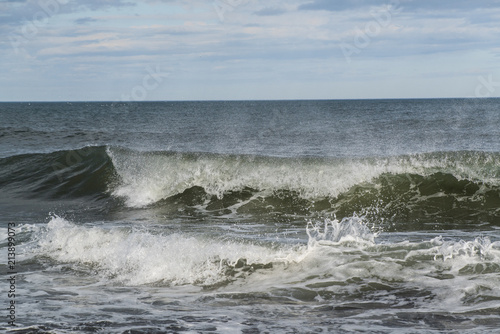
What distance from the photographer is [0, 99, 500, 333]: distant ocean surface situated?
19.6 ft

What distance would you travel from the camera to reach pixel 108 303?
6535 millimetres

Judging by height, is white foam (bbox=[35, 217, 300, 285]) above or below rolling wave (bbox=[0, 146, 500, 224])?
below

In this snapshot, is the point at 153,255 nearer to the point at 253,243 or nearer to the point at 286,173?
the point at 253,243

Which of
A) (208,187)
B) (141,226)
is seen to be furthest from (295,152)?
(141,226)

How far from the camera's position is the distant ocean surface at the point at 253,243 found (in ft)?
19.6

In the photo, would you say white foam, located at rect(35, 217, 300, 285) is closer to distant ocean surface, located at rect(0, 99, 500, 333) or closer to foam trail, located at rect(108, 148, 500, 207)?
distant ocean surface, located at rect(0, 99, 500, 333)

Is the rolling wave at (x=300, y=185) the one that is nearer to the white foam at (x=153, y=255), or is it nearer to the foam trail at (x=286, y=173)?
the foam trail at (x=286, y=173)

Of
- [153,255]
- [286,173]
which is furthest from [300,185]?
[153,255]

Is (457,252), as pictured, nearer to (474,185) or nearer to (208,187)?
(474,185)

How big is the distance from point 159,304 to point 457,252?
4342 mm

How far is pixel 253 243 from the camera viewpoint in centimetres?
873

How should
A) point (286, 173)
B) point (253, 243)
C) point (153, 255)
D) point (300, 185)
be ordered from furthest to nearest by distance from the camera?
point (286, 173) → point (300, 185) → point (253, 243) → point (153, 255)

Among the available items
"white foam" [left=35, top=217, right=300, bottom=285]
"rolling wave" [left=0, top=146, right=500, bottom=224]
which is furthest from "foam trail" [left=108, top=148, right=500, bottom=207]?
"white foam" [left=35, top=217, right=300, bottom=285]

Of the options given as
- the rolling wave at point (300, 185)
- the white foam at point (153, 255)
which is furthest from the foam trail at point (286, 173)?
the white foam at point (153, 255)
